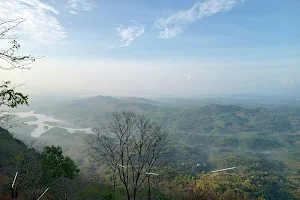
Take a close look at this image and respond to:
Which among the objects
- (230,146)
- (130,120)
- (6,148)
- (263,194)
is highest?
(130,120)

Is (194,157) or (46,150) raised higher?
(46,150)

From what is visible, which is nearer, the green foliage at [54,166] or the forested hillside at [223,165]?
the green foliage at [54,166]

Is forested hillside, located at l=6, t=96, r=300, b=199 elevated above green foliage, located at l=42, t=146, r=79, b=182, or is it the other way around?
green foliage, located at l=42, t=146, r=79, b=182

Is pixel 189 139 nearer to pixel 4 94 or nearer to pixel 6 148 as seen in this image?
pixel 6 148

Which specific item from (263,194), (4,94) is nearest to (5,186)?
(4,94)

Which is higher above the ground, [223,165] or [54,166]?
[54,166]

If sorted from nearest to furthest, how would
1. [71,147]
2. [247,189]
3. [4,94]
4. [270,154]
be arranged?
[4,94] < [247,189] < [71,147] < [270,154]

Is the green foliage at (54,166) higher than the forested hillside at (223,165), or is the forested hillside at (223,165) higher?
the green foliage at (54,166)

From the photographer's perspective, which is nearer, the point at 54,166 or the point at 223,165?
the point at 54,166

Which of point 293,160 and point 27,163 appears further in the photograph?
point 293,160

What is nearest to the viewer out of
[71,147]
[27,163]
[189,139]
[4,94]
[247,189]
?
[4,94]

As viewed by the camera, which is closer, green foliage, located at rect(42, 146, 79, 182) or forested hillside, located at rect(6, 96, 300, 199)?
green foliage, located at rect(42, 146, 79, 182)
